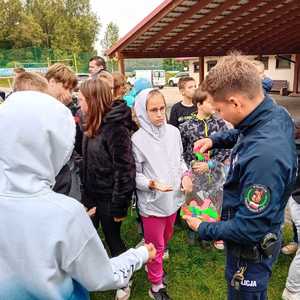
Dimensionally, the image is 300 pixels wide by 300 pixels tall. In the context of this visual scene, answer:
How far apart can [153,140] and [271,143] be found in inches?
52.2

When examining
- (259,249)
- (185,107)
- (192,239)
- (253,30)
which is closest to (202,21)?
(253,30)

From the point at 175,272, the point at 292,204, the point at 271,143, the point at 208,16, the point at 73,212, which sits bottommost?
the point at 175,272

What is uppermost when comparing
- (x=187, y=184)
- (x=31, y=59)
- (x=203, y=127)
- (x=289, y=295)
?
(x=31, y=59)

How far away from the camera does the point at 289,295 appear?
9.21ft

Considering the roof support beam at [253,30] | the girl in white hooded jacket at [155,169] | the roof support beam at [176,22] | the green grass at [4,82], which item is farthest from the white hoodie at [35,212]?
the green grass at [4,82]

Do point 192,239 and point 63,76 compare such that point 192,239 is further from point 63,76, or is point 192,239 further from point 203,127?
point 63,76

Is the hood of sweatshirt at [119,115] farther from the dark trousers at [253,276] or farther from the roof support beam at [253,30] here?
the roof support beam at [253,30]

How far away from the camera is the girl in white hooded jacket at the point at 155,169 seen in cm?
271

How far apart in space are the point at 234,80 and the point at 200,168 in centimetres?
135

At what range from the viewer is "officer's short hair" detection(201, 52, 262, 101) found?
5.11 ft

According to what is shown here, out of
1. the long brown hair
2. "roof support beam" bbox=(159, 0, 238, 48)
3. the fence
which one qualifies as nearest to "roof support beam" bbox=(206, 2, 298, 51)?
"roof support beam" bbox=(159, 0, 238, 48)

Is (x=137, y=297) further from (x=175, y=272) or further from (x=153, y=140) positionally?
(x=153, y=140)

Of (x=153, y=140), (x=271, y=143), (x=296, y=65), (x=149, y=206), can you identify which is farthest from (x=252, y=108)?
(x=296, y=65)

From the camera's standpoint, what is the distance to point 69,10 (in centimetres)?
5966
